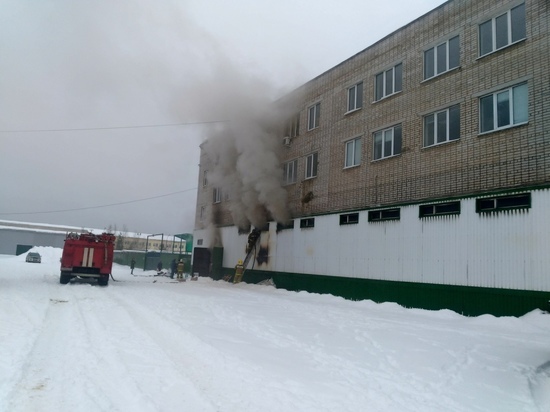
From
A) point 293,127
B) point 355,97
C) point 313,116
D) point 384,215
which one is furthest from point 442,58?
point 293,127

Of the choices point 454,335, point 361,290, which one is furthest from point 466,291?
point 361,290

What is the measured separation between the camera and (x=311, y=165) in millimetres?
18422

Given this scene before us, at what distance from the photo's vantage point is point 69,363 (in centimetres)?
499

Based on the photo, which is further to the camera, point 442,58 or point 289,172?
point 289,172

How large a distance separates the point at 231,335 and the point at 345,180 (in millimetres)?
10069

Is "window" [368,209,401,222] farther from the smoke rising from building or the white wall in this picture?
the smoke rising from building

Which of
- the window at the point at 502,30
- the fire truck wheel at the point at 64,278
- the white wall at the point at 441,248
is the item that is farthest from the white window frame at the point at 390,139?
the fire truck wheel at the point at 64,278

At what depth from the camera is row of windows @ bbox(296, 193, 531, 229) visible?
9.96 meters

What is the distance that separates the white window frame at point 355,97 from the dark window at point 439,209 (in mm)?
5563

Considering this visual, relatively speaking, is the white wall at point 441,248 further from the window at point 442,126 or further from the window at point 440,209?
the window at point 442,126

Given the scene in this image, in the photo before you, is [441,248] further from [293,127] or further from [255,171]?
[293,127]

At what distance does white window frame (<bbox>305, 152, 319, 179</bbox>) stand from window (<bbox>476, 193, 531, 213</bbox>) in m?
8.21

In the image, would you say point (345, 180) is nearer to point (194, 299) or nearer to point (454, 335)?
point (194, 299)

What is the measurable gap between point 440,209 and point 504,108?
315cm
